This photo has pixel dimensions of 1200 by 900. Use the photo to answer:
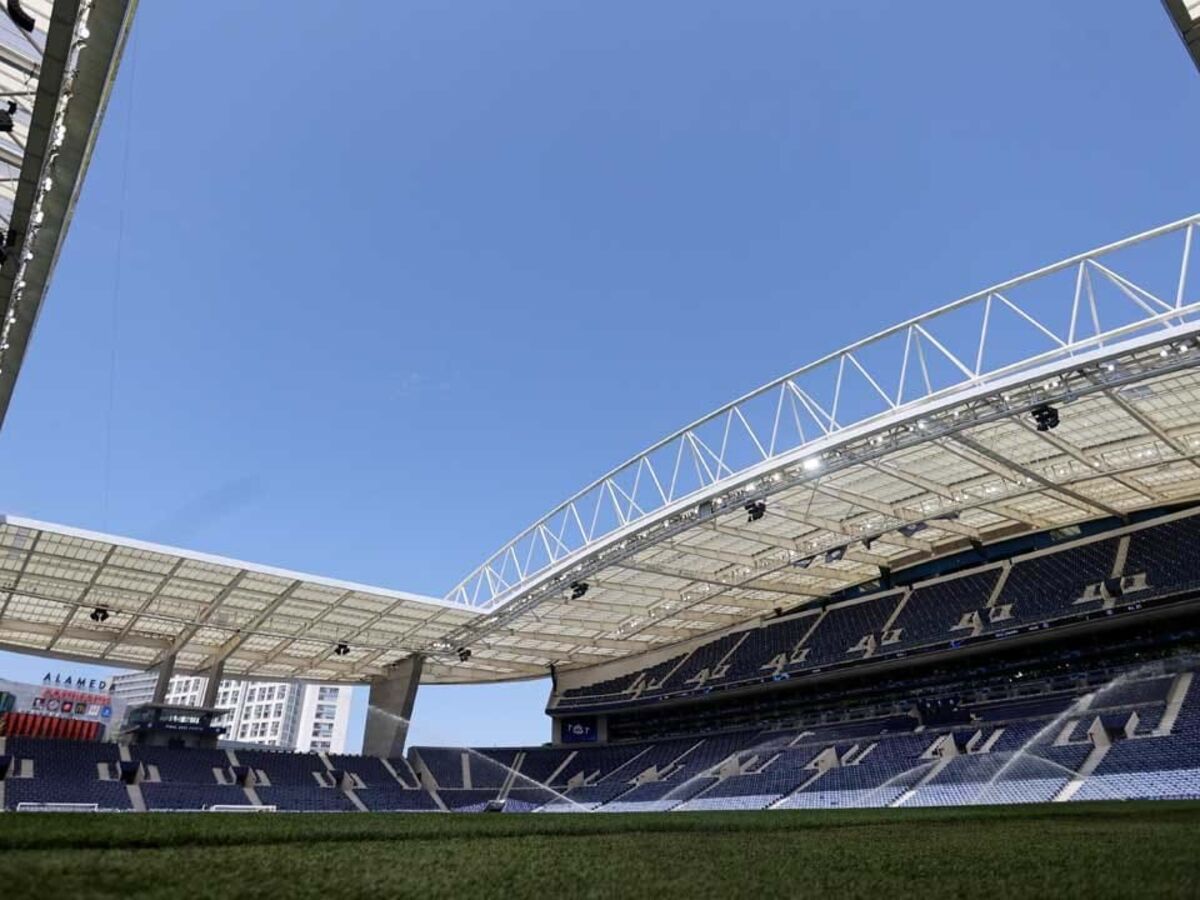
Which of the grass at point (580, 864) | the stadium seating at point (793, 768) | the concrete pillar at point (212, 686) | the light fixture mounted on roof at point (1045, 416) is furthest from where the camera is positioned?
the concrete pillar at point (212, 686)

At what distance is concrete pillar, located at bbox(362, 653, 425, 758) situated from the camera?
45.1m

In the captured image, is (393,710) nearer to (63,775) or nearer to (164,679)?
(164,679)

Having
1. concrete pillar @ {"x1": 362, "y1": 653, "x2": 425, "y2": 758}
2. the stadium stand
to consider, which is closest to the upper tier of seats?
the stadium stand

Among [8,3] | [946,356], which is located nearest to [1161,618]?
[946,356]

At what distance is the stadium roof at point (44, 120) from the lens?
9.63 metres

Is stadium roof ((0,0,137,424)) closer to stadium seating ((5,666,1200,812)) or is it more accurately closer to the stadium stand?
the stadium stand

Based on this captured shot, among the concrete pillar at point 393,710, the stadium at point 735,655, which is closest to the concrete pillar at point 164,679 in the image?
the stadium at point 735,655

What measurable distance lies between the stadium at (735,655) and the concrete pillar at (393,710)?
0.75 feet

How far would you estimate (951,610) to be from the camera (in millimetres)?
38719

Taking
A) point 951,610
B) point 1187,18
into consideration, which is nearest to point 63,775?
point 951,610

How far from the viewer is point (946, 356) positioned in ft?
75.6

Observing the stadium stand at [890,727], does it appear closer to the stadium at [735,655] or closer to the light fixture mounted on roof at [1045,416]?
the stadium at [735,655]

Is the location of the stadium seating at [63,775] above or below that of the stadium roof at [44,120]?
below

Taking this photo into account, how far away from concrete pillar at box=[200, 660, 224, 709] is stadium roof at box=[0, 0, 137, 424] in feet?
105
